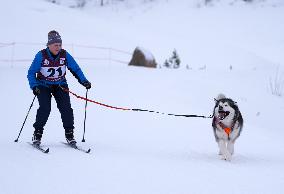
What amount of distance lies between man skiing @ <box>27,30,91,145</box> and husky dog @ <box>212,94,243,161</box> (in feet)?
7.28

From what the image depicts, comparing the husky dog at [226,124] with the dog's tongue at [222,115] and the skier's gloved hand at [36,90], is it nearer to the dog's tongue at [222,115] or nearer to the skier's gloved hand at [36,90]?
the dog's tongue at [222,115]

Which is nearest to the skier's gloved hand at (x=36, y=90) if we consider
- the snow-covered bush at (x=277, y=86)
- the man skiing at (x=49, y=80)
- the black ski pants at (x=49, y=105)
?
the man skiing at (x=49, y=80)

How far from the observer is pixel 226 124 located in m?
6.86

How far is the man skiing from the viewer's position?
6602 mm

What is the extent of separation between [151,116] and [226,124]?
15.9ft

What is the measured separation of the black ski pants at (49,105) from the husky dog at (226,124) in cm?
224

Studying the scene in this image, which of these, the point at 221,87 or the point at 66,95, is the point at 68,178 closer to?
the point at 66,95

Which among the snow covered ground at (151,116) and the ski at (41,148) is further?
the ski at (41,148)

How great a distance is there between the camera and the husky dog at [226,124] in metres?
6.81

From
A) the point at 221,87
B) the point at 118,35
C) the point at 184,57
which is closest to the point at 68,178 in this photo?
the point at 221,87

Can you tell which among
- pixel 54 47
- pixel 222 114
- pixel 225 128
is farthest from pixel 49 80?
pixel 225 128

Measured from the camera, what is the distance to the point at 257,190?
4.97 metres

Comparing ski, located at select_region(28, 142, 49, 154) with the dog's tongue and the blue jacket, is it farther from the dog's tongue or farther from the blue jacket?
the dog's tongue

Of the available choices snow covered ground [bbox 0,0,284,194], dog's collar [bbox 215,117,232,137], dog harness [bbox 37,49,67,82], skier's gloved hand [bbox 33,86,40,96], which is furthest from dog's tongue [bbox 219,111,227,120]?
skier's gloved hand [bbox 33,86,40,96]
